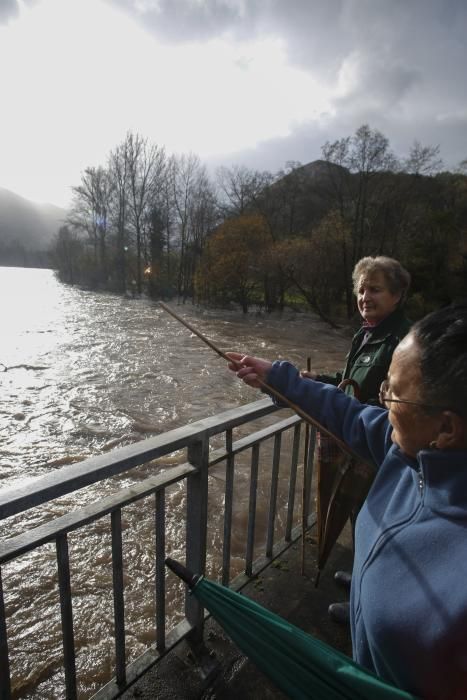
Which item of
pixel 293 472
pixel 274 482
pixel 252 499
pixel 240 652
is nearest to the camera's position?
pixel 240 652

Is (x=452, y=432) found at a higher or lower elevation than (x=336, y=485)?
higher

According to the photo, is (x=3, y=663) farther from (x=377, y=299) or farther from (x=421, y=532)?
(x=377, y=299)

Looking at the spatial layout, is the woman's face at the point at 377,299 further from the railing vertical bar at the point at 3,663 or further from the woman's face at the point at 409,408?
the railing vertical bar at the point at 3,663

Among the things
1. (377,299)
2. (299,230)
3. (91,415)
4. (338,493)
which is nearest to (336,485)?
(338,493)

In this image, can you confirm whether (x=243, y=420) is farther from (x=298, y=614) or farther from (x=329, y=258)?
(x=329, y=258)

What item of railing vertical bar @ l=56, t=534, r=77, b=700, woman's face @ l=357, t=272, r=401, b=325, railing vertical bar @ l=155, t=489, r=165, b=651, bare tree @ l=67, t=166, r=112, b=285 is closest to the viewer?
railing vertical bar @ l=56, t=534, r=77, b=700

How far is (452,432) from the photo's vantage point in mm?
909

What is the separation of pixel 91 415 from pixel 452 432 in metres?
7.77

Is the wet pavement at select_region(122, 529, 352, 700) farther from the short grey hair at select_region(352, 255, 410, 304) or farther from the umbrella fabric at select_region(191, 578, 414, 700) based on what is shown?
the short grey hair at select_region(352, 255, 410, 304)

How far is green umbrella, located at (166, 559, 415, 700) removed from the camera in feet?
2.77

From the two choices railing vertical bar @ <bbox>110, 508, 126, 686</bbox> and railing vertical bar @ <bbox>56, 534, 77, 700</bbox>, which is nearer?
railing vertical bar @ <bbox>56, 534, 77, 700</bbox>

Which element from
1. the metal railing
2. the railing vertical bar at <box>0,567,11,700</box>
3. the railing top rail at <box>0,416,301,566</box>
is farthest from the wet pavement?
the railing top rail at <box>0,416,301,566</box>

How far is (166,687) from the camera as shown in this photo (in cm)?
178

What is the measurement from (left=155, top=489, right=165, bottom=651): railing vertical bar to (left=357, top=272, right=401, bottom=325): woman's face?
154 cm
